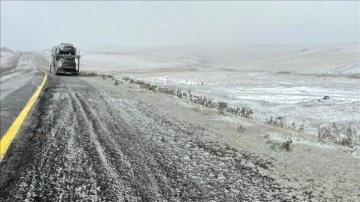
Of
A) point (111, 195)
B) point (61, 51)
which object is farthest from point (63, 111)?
point (61, 51)

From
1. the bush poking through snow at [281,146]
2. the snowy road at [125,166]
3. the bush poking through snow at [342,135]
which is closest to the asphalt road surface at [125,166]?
the snowy road at [125,166]

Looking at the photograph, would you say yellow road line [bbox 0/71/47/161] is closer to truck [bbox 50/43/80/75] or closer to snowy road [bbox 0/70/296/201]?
snowy road [bbox 0/70/296/201]

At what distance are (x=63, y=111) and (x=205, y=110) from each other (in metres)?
3.99

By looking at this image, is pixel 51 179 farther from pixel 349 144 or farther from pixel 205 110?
pixel 205 110

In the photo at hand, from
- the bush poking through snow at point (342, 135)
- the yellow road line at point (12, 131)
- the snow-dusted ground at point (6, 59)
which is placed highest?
the snow-dusted ground at point (6, 59)

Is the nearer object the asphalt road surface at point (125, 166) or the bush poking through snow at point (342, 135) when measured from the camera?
the asphalt road surface at point (125, 166)

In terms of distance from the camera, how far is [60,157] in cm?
572

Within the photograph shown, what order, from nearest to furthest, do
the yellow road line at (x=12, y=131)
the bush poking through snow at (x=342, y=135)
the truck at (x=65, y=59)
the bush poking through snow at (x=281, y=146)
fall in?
the yellow road line at (x=12, y=131), the bush poking through snow at (x=281, y=146), the bush poking through snow at (x=342, y=135), the truck at (x=65, y=59)

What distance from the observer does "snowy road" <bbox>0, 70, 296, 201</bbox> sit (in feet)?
14.5

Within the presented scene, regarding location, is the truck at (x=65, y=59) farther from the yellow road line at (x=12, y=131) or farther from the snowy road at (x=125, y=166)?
the snowy road at (x=125, y=166)

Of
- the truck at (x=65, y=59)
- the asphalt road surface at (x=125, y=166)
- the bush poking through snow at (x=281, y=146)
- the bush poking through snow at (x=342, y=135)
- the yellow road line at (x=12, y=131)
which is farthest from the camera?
the truck at (x=65, y=59)

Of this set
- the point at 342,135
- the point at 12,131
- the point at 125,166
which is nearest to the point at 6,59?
the point at 12,131

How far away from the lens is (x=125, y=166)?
536 centimetres

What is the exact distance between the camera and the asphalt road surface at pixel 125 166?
175 inches
